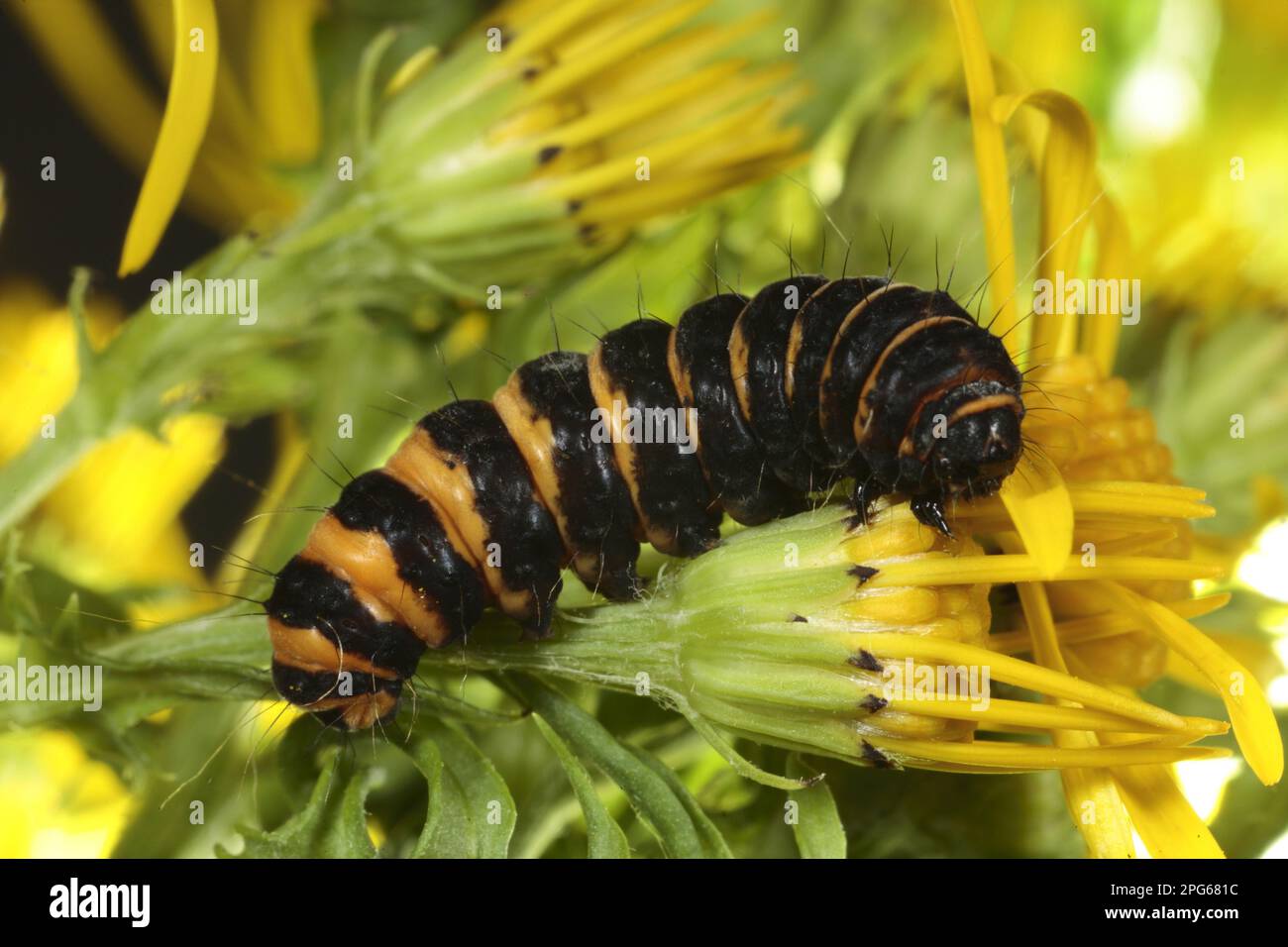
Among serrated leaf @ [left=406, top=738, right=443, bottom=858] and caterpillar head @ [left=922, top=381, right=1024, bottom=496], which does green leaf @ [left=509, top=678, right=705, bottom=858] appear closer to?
serrated leaf @ [left=406, top=738, right=443, bottom=858]

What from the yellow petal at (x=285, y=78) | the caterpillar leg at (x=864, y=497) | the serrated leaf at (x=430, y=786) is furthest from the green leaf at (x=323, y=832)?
the yellow petal at (x=285, y=78)

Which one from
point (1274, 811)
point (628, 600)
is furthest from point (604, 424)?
point (1274, 811)

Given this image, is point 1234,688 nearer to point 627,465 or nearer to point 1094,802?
point 1094,802

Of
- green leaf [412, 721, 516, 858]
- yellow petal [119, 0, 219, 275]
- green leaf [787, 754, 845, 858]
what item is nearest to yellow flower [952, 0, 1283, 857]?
green leaf [787, 754, 845, 858]
